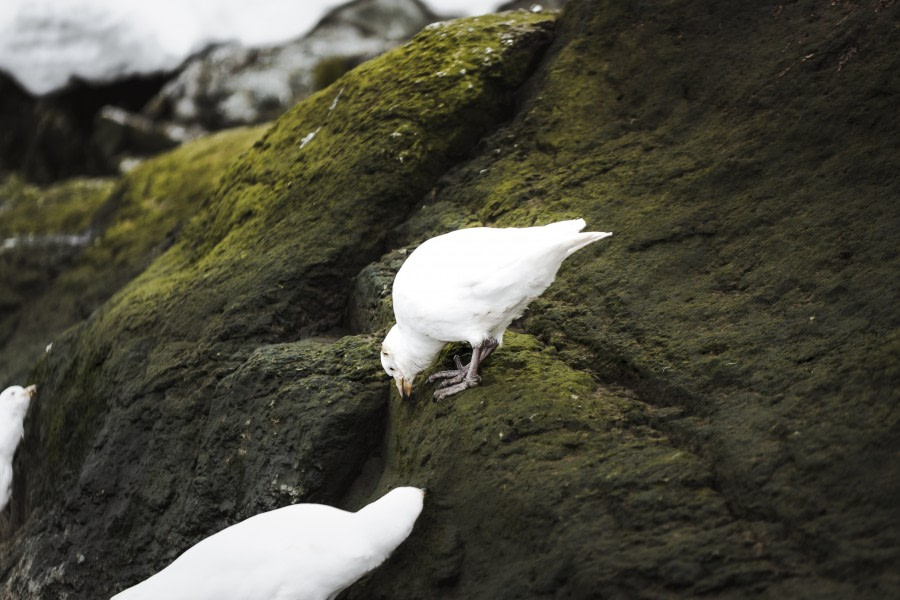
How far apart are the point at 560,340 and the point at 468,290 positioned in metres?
0.73

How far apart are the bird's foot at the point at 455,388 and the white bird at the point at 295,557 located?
64 centimetres

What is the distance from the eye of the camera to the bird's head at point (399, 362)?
505 cm

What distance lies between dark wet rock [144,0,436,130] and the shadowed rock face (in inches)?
258

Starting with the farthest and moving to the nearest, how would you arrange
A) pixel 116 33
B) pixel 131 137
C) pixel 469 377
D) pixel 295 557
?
1. pixel 116 33
2. pixel 131 137
3. pixel 469 377
4. pixel 295 557

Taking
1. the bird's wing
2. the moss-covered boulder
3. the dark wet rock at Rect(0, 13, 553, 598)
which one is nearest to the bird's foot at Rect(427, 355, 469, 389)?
the bird's wing

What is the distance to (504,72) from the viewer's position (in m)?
6.64

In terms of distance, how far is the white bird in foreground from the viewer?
15.0 ft

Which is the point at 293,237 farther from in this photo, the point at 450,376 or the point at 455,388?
the point at 455,388

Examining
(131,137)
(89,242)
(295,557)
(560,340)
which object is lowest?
(131,137)

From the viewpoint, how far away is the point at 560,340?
5.08 metres

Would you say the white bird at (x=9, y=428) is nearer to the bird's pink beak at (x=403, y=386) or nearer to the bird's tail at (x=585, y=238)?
the bird's pink beak at (x=403, y=386)

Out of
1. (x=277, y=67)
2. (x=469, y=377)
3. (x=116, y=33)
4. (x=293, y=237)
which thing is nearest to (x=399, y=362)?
(x=469, y=377)

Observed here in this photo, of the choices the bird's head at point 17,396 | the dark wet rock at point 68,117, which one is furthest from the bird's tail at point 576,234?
the dark wet rock at point 68,117

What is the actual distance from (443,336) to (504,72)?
2660mm
